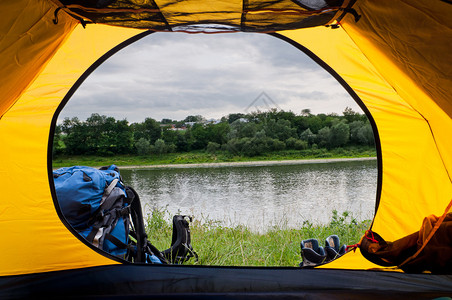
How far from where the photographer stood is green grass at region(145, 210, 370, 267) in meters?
3.05

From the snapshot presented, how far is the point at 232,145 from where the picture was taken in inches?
543

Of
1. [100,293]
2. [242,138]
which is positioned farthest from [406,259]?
[242,138]

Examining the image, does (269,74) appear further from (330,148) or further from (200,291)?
(200,291)

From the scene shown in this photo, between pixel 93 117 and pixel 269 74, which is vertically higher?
pixel 269 74

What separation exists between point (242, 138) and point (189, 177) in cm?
341

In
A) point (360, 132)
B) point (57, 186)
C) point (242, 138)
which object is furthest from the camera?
point (242, 138)

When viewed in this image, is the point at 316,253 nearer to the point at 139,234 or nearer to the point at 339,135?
the point at 139,234

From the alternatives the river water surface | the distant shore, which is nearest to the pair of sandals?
the river water surface

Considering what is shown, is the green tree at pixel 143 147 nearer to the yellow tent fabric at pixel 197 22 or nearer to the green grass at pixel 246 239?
the green grass at pixel 246 239

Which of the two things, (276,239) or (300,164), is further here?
(300,164)

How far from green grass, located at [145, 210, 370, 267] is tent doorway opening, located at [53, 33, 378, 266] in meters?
0.02

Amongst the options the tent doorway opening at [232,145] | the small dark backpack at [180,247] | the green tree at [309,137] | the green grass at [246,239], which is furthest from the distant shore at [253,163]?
the small dark backpack at [180,247]

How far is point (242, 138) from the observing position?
47.8 ft

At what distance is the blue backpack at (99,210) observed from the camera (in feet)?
7.08
